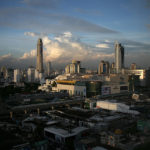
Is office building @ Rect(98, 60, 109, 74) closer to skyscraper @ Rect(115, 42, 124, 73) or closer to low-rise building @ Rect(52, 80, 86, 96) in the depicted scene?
skyscraper @ Rect(115, 42, 124, 73)

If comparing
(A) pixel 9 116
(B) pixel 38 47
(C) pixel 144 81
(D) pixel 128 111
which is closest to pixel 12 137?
(A) pixel 9 116

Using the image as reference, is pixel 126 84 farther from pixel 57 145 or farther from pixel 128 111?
pixel 57 145

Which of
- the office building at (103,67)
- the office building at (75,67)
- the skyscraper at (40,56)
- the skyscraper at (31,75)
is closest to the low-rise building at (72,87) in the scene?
the skyscraper at (31,75)

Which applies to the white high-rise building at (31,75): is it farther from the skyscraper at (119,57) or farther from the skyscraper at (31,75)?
the skyscraper at (119,57)

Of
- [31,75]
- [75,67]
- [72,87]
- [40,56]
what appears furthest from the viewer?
[40,56]

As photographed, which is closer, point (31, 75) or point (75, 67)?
point (31, 75)

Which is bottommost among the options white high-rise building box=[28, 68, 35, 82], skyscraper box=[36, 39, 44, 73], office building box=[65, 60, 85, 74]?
white high-rise building box=[28, 68, 35, 82]

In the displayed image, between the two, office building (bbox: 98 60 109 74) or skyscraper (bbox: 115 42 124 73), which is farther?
office building (bbox: 98 60 109 74)

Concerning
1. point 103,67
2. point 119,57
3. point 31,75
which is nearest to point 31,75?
point 31,75

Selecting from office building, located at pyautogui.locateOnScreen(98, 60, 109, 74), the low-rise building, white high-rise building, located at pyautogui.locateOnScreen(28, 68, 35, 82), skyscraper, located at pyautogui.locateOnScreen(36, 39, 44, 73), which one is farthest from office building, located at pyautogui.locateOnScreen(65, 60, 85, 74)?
the low-rise building

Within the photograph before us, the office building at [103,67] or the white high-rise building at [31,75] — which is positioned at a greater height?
the office building at [103,67]

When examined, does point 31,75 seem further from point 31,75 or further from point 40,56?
point 40,56

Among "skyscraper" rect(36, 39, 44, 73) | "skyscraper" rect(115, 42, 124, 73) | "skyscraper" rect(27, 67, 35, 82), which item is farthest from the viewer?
"skyscraper" rect(36, 39, 44, 73)
